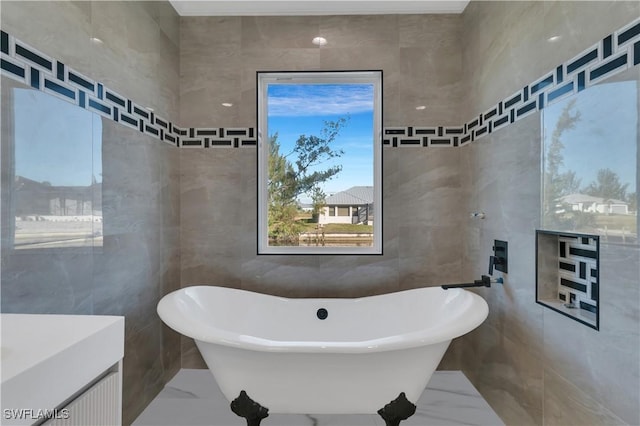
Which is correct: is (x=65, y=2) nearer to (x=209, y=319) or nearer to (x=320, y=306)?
(x=209, y=319)

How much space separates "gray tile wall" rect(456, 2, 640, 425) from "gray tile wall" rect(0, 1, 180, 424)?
208 cm

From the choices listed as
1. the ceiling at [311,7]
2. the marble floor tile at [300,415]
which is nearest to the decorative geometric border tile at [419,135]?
the ceiling at [311,7]

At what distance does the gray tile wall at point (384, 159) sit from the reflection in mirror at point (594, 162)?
1.00m

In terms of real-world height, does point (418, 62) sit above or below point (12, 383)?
above

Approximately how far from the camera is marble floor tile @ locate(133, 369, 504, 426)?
197cm

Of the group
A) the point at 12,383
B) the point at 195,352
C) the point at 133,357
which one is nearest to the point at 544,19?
the point at 12,383

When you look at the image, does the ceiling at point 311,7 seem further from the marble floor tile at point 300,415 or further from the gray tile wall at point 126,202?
the marble floor tile at point 300,415

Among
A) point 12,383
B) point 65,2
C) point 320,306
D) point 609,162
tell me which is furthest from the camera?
point 320,306

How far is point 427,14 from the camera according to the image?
2.54 m

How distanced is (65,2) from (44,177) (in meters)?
0.75

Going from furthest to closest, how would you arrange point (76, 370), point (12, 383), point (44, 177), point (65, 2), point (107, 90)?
point (107, 90), point (65, 2), point (44, 177), point (76, 370), point (12, 383)

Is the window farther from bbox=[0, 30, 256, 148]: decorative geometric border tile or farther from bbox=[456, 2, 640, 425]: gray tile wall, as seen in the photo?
bbox=[456, 2, 640, 425]: gray tile wall

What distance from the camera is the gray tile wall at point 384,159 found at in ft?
8.41

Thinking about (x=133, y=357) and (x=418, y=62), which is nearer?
(x=133, y=357)
